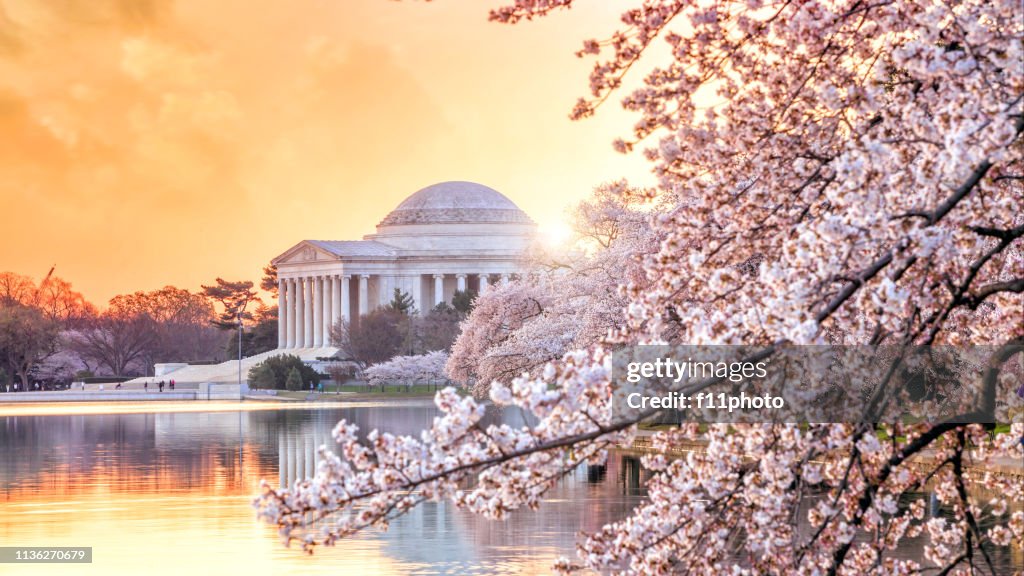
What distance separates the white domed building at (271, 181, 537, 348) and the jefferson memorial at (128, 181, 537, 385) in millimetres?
98

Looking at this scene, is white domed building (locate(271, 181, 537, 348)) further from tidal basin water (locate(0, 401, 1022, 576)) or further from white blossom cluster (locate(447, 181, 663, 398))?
tidal basin water (locate(0, 401, 1022, 576))

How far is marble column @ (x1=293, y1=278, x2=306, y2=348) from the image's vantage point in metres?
172

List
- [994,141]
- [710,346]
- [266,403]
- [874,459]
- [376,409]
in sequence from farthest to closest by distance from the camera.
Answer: [266,403], [376,409], [874,459], [710,346], [994,141]

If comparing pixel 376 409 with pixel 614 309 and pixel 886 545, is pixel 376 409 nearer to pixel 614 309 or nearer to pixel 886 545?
pixel 614 309

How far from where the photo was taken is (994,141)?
686cm

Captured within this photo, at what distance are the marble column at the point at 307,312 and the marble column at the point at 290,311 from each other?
173cm

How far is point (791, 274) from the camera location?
7070 millimetres

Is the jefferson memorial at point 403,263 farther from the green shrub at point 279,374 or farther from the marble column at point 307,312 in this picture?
the green shrub at point 279,374

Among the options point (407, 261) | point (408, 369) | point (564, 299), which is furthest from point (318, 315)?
point (564, 299)

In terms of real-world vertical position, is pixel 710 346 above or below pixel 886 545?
above

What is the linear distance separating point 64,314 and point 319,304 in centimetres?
2824

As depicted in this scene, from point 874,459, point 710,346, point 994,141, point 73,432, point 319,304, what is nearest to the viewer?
point 994,141

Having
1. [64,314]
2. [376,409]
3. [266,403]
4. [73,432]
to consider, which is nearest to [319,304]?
[64,314]

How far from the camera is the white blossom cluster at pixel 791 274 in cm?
716
